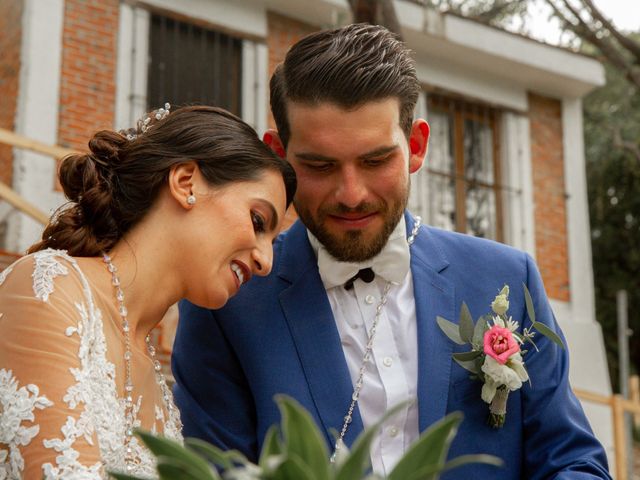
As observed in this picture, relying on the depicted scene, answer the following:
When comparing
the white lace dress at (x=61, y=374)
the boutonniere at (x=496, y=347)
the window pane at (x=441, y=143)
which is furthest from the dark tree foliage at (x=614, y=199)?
the white lace dress at (x=61, y=374)

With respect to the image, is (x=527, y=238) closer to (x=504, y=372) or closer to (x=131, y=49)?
(x=131, y=49)

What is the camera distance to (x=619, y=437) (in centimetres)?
1051

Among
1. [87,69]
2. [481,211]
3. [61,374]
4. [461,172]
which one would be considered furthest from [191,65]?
[61,374]

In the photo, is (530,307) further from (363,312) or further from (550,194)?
(550,194)

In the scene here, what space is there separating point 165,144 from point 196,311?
0.63 m

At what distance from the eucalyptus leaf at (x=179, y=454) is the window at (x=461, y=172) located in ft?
36.9

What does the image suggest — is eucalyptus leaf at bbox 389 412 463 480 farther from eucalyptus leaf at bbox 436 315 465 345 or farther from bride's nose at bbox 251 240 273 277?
eucalyptus leaf at bbox 436 315 465 345

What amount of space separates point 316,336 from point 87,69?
7.52 m

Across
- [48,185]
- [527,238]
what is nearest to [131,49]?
[48,185]

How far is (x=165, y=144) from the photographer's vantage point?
313 centimetres

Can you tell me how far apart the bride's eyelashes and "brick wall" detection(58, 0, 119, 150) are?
7.20 m

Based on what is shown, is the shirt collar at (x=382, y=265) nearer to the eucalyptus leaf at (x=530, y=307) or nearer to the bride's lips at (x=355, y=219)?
the bride's lips at (x=355, y=219)

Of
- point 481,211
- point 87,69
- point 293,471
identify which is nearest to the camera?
point 293,471

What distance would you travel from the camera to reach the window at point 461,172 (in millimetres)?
12898
